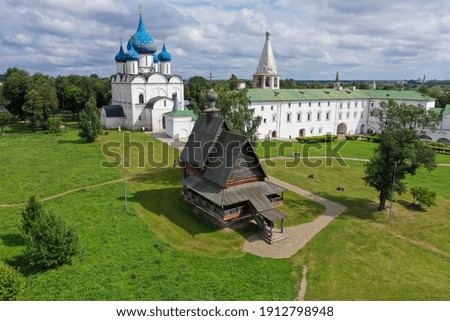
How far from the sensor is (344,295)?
48.9 ft

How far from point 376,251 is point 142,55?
54983 millimetres

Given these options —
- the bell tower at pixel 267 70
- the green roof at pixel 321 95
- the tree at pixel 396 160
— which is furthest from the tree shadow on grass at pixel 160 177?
the bell tower at pixel 267 70

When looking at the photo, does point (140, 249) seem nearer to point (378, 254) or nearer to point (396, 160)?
point (378, 254)

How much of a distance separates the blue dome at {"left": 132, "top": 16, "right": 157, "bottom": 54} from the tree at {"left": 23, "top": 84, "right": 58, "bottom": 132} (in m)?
17.8

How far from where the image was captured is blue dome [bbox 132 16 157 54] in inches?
2355

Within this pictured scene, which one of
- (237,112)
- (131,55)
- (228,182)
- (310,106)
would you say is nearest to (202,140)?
(228,182)

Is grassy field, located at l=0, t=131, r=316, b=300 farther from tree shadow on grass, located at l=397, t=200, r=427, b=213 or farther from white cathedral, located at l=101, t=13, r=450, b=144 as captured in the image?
white cathedral, located at l=101, t=13, r=450, b=144

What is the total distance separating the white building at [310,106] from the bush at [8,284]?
47108 millimetres

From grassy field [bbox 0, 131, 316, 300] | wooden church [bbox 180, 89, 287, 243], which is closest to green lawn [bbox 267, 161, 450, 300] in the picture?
grassy field [bbox 0, 131, 316, 300]

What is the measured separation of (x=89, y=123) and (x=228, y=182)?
3305cm

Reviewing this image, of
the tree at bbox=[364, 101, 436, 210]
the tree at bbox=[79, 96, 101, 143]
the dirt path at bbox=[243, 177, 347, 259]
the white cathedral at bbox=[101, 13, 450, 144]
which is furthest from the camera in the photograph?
the white cathedral at bbox=[101, 13, 450, 144]

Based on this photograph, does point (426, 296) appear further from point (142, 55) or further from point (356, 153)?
point (142, 55)

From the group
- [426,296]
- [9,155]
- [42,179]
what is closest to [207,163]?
[426,296]

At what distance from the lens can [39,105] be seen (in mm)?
56438
